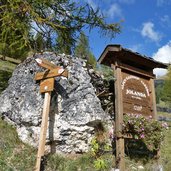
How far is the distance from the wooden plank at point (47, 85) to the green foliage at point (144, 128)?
2047 millimetres

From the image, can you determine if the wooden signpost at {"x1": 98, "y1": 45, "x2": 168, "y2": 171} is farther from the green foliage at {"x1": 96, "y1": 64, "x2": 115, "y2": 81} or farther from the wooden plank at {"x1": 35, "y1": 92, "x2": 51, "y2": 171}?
the wooden plank at {"x1": 35, "y1": 92, "x2": 51, "y2": 171}

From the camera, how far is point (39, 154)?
20.8 ft

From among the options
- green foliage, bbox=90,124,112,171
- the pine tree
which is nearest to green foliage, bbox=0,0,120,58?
the pine tree

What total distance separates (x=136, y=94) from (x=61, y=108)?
2291 millimetres

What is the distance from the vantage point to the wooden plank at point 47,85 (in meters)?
7.00

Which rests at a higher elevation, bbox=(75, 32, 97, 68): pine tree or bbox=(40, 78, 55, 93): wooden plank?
bbox=(75, 32, 97, 68): pine tree

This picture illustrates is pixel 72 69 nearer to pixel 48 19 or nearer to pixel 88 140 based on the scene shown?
pixel 88 140

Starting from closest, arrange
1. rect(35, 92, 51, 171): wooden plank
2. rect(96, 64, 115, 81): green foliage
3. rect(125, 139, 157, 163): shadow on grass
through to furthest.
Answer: rect(35, 92, 51, 171): wooden plank
rect(125, 139, 157, 163): shadow on grass
rect(96, 64, 115, 81): green foliage

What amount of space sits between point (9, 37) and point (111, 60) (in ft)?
12.2

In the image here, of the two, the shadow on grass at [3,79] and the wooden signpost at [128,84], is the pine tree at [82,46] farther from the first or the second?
the shadow on grass at [3,79]

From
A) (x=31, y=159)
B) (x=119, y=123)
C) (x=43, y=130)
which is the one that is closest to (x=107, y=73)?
(x=119, y=123)

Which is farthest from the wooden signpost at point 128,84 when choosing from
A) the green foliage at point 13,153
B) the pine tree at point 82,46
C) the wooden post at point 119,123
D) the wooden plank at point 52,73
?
the green foliage at point 13,153

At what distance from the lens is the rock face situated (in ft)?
23.1

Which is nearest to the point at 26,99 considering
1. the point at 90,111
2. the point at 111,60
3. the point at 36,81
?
the point at 36,81
